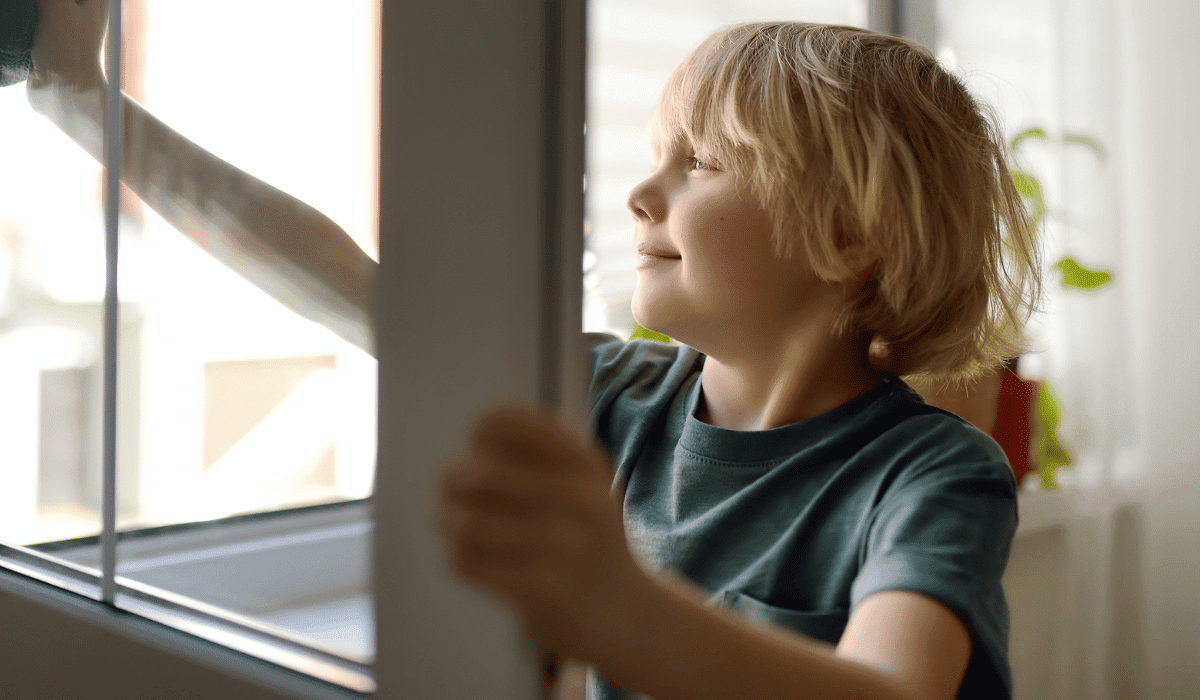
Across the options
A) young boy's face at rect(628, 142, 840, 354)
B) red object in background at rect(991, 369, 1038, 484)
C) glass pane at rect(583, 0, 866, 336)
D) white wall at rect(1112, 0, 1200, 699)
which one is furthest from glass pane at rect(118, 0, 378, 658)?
white wall at rect(1112, 0, 1200, 699)

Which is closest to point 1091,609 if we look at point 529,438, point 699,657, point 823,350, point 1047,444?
point 1047,444

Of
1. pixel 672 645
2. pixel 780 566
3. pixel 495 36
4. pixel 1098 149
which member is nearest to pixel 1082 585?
pixel 1098 149

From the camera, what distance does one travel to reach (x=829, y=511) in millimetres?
653

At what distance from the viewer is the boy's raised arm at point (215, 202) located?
0.90 ft

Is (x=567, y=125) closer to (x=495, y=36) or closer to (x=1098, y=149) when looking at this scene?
(x=495, y=36)

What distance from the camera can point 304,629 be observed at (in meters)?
0.28

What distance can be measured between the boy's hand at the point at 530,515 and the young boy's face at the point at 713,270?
504mm

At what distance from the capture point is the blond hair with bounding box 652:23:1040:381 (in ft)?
2.25

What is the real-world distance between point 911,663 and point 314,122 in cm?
40

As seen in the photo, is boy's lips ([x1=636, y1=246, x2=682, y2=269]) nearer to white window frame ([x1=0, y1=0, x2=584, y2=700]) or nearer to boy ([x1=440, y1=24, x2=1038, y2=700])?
boy ([x1=440, y1=24, x2=1038, y2=700])

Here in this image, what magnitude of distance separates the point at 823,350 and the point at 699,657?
0.50 m

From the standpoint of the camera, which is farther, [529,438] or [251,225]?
[251,225]

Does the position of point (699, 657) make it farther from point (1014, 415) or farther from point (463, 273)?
point (1014, 415)

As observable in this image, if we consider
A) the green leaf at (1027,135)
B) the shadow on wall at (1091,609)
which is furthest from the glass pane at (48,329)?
the shadow on wall at (1091,609)
